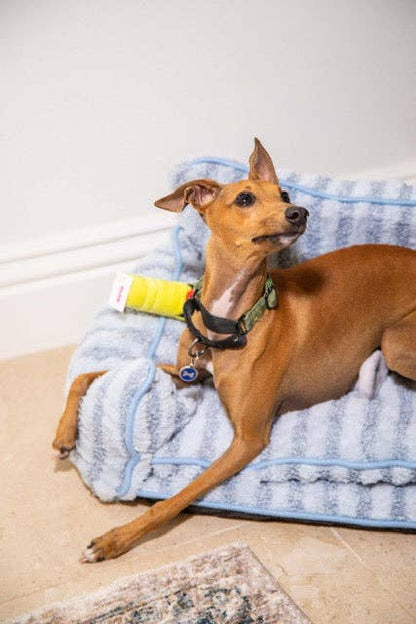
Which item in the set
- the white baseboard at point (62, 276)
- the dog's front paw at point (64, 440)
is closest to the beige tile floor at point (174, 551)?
the dog's front paw at point (64, 440)

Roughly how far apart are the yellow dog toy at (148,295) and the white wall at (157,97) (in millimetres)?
666

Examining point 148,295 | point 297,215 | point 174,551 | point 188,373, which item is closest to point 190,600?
point 174,551

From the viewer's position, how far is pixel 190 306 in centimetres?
234

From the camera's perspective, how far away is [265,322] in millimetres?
2240

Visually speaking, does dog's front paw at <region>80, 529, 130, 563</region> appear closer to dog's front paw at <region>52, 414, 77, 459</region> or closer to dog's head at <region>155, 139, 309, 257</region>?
→ dog's front paw at <region>52, 414, 77, 459</region>

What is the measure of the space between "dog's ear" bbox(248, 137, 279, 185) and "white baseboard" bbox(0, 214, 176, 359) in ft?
3.58

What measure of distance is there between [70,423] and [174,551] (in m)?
0.56

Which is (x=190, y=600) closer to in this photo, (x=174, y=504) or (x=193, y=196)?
(x=174, y=504)

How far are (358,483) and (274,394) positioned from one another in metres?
0.40

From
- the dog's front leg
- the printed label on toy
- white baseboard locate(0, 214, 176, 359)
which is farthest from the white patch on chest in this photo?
white baseboard locate(0, 214, 176, 359)

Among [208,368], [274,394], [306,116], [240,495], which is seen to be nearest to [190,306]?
[208,368]

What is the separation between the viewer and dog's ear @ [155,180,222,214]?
7.19ft

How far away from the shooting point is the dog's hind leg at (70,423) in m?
2.24

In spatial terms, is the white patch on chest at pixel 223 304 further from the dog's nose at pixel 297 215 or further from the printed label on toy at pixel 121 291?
the printed label on toy at pixel 121 291
